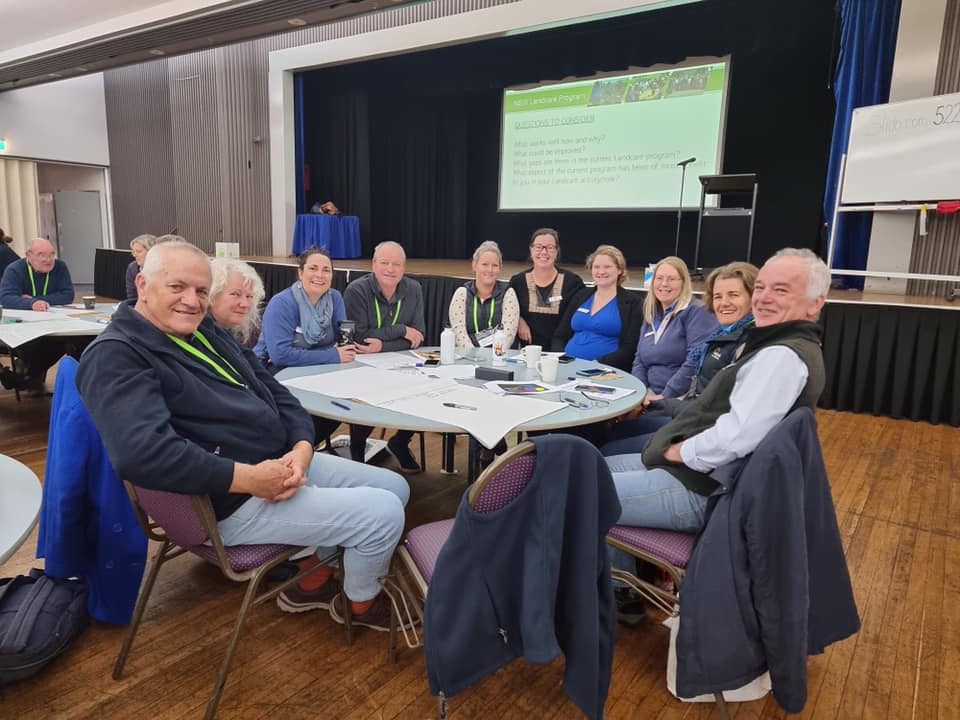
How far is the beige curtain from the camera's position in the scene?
1020cm

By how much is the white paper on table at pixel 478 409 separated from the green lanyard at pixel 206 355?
46 cm

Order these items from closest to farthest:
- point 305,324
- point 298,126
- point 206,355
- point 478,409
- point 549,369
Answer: point 206,355 → point 478,409 → point 549,369 → point 305,324 → point 298,126

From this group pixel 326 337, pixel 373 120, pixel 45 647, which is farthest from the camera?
pixel 373 120

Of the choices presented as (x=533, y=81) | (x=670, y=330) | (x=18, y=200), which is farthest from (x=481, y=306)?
(x=18, y=200)

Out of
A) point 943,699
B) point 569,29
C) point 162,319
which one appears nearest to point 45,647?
point 162,319

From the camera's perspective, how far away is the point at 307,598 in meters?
2.01

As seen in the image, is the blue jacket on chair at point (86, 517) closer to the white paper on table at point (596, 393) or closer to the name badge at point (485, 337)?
the white paper on table at point (596, 393)

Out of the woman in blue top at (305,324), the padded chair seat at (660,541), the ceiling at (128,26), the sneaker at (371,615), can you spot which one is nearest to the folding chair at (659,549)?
the padded chair seat at (660,541)

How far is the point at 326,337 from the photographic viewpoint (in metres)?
2.90

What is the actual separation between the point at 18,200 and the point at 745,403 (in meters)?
12.9

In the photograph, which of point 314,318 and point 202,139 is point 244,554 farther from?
point 202,139

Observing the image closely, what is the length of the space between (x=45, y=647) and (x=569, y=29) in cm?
742

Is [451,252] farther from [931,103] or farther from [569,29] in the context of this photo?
[931,103]

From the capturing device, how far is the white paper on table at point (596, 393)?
2.09 meters
